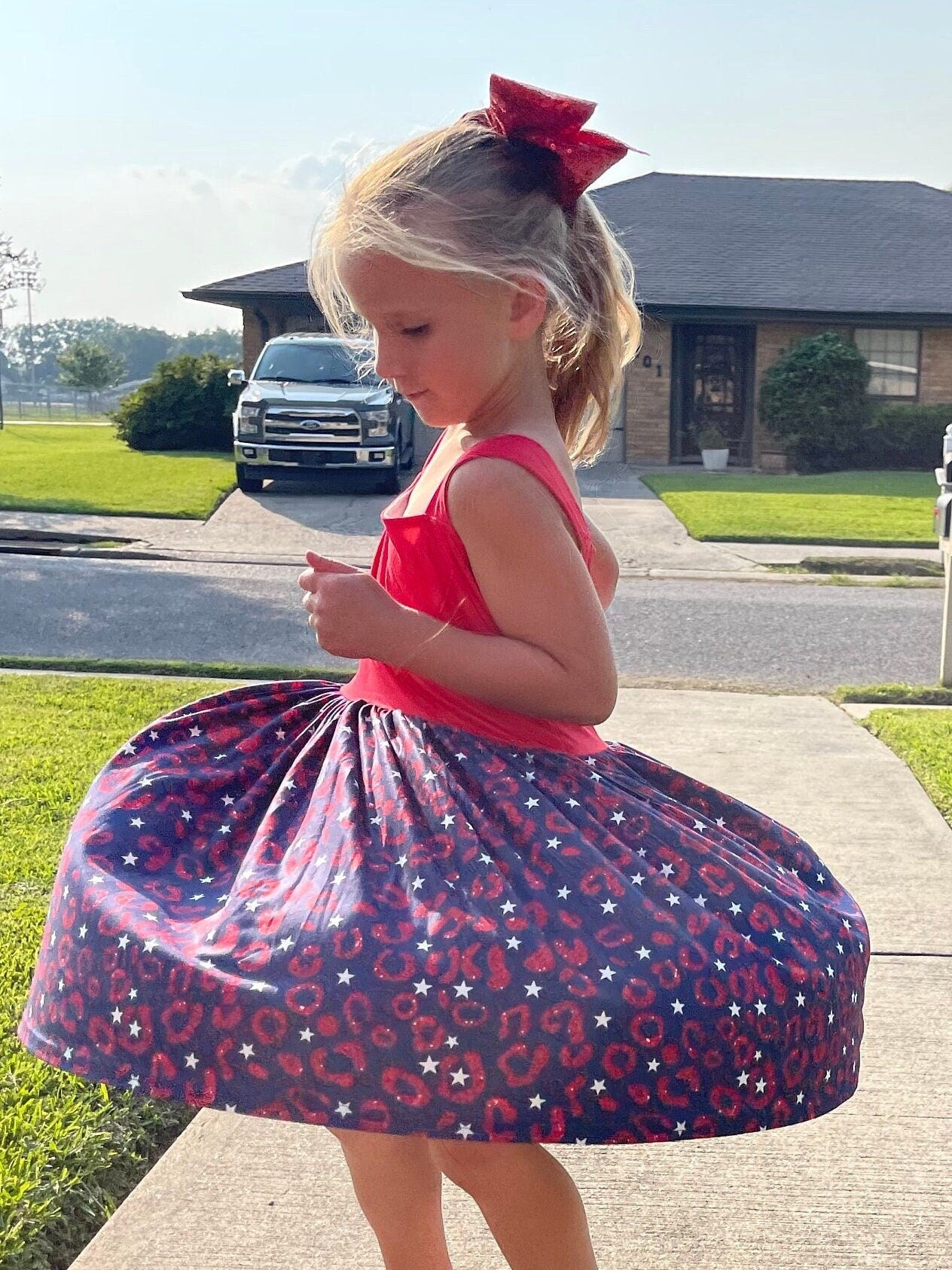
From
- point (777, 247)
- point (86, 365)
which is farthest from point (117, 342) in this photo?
point (777, 247)

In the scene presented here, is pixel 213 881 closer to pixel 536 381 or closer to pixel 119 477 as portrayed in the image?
pixel 536 381

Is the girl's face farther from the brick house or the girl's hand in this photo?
the brick house

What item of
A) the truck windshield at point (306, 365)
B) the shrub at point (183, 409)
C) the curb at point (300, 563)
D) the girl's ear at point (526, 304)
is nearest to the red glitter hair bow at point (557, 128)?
the girl's ear at point (526, 304)

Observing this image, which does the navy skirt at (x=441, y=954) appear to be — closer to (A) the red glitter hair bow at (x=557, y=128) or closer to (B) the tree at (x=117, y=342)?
(A) the red glitter hair bow at (x=557, y=128)

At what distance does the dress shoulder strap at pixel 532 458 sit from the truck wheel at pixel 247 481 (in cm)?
1668

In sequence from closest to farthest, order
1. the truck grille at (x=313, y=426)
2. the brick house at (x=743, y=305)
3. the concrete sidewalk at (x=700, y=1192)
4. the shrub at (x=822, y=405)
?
the concrete sidewalk at (x=700, y=1192) → the truck grille at (x=313, y=426) → the shrub at (x=822, y=405) → the brick house at (x=743, y=305)

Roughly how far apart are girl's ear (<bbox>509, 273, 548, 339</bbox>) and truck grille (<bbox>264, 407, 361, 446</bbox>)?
52.2ft

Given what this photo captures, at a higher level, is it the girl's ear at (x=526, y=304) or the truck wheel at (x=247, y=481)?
the girl's ear at (x=526, y=304)

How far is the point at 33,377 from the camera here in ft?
446

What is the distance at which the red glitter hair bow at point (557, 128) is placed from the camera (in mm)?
1985

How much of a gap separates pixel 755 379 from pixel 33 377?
120 m

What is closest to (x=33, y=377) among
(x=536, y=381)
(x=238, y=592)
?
(x=238, y=592)

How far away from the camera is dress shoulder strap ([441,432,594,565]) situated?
190 cm

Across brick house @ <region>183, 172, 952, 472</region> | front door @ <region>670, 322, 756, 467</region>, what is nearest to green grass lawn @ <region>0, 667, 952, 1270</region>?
brick house @ <region>183, 172, 952, 472</region>
